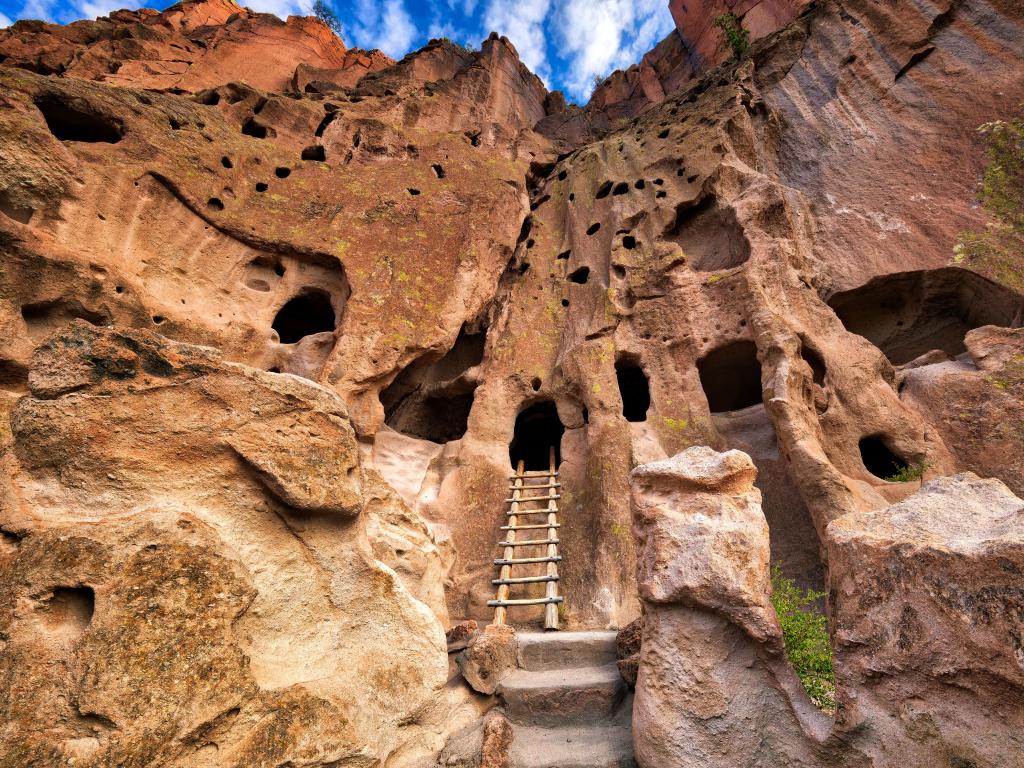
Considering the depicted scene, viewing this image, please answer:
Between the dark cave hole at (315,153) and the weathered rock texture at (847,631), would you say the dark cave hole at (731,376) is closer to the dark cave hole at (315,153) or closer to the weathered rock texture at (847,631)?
the weathered rock texture at (847,631)

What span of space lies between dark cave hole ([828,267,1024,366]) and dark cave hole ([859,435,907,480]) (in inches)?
126

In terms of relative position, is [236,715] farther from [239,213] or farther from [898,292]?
[898,292]

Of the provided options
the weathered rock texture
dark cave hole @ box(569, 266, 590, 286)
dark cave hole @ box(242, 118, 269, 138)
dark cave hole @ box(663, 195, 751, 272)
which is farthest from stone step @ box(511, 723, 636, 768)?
dark cave hole @ box(242, 118, 269, 138)

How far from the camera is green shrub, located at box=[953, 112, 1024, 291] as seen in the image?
26.1 ft

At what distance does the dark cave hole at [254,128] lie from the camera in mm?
10010

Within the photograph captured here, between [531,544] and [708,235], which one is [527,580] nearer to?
[531,544]

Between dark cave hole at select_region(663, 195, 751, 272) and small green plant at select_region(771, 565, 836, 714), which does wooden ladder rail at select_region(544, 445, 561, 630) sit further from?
dark cave hole at select_region(663, 195, 751, 272)

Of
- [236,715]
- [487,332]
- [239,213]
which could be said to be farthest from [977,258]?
[239,213]

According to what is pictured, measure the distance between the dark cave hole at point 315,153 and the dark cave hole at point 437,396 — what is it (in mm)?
4882

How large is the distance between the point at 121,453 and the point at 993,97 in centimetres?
1496

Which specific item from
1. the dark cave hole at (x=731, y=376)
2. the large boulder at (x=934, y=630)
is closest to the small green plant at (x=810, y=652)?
the large boulder at (x=934, y=630)

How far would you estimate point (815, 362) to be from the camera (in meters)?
7.46

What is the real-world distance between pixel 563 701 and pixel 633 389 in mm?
7657

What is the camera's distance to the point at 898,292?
9.42 m
